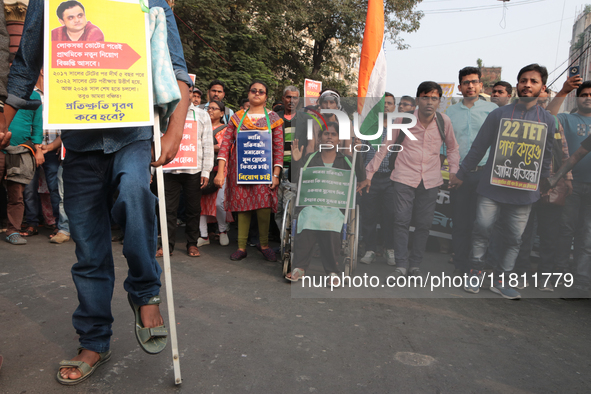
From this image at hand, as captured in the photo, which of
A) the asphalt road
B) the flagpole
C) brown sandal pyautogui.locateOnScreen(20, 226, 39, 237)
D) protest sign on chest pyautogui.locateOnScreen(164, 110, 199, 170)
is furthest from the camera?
brown sandal pyautogui.locateOnScreen(20, 226, 39, 237)

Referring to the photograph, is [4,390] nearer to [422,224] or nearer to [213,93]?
[422,224]

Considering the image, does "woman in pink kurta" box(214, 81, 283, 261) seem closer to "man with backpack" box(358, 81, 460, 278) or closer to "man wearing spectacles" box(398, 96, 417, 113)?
"man with backpack" box(358, 81, 460, 278)

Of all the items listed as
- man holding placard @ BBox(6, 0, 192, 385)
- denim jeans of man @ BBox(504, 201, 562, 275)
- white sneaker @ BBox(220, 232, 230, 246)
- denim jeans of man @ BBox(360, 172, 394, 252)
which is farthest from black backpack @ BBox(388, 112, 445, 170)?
white sneaker @ BBox(220, 232, 230, 246)

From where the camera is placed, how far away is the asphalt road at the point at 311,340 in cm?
232

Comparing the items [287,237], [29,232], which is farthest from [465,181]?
[29,232]

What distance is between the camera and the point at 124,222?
2.10 meters

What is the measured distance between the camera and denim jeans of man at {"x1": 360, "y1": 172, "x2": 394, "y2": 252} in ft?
12.7

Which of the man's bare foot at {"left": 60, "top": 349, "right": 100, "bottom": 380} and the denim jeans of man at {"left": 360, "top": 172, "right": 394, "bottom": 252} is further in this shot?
the denim jeans of man at {"left": 360, "top": 172, "right": 394, "bottom": 252}

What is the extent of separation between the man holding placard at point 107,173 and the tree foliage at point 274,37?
14035 millimetres

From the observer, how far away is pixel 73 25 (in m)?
2.07

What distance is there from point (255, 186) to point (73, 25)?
3341 mm

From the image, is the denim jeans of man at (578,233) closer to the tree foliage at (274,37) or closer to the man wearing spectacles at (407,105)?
the man wearing spectacles at (407,105)

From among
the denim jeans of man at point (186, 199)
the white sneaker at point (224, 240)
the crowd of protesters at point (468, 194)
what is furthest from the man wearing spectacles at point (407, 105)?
the white sneaker at point (224, 240)

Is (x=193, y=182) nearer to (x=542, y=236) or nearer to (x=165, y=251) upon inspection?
(x=165, y=251)
